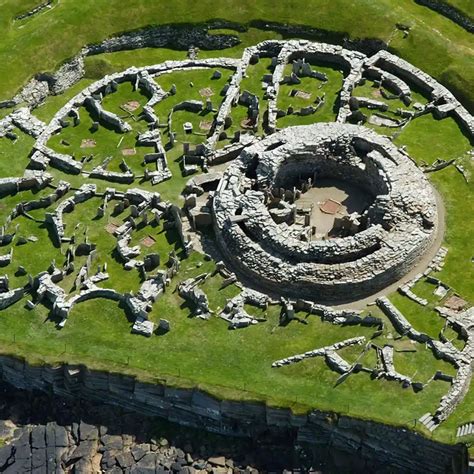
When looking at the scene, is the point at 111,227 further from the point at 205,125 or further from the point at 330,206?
the point at 330,206

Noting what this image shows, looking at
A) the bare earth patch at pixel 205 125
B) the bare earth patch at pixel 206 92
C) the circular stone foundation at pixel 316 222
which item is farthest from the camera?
the bare earth patch at pixel 206 92

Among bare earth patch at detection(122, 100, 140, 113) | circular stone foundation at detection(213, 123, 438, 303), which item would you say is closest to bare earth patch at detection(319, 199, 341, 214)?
circular stone foundation at detection(213, 123, 438, 303)

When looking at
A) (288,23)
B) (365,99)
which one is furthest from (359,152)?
(288,23)

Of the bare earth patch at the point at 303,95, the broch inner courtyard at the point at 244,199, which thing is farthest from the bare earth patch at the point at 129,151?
the bare earth patch at the point at 303,95

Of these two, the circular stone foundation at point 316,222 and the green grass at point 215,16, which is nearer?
the circular stone foundation at point 316,222

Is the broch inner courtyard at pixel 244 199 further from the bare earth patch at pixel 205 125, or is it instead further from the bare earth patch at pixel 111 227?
the bare earth patch at pixel 205 125

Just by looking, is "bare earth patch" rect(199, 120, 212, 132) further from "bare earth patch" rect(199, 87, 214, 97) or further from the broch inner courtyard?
"bare earth patch" rect(199, 87, 214, 97)

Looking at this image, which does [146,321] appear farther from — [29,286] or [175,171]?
[175,171]
